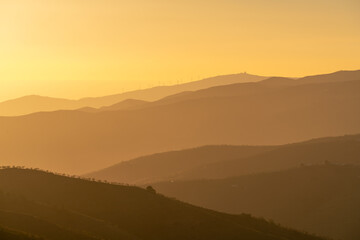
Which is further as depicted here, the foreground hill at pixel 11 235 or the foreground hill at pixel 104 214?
the foreground hill at pixel 104 214

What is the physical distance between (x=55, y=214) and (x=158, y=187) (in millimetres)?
53528

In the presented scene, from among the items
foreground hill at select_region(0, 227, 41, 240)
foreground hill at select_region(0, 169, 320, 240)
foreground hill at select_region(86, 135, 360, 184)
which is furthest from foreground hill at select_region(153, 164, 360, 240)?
foreground hill at select_region(0, 227, 41, 240)

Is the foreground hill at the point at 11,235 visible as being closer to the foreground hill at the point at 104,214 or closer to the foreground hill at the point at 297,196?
the foreground hill at the point at 104,214

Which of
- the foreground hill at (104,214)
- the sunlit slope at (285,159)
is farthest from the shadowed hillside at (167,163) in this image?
the foreground hill at (104,214)

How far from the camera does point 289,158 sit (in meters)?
99.1

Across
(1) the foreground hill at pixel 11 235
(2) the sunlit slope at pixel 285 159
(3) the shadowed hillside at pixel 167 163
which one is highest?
(3) the shadowed hillside at pixel 167 163

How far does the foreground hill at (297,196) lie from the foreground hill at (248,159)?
9806 millimetres

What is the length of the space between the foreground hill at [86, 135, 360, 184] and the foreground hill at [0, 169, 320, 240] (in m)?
47.6

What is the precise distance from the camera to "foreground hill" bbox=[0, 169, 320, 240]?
3017 cm

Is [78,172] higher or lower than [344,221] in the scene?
higher

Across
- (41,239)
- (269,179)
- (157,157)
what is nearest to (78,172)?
(157,157)

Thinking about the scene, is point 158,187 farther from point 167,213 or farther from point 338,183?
point 167,213

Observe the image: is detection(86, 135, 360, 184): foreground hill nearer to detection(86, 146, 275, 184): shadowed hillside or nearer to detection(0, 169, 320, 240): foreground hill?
detection(86, 146, 275, 184): shadowed hillside

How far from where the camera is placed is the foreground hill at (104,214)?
3017 centimetres
